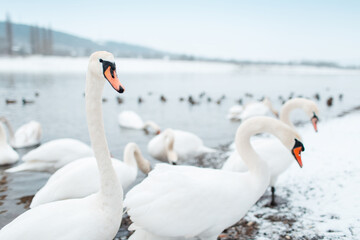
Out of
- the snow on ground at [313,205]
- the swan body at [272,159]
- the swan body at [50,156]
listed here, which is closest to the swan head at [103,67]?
the snow on ground at [313,205]

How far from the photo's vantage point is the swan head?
92.1 inches

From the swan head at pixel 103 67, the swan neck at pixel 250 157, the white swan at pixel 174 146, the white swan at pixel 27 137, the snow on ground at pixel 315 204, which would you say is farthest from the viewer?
the white swan at pixel 27 137

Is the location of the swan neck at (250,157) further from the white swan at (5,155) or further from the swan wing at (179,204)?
the white swan at (5,155)

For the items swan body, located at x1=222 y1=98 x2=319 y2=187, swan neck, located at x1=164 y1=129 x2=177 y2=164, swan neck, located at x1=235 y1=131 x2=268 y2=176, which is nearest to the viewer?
swan neck, located at x1=235 y1=131 x2=268 y2=176

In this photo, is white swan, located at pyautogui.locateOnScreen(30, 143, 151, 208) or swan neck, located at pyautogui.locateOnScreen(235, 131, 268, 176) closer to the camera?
swan neck, located at pyautogui.locateOnScreen(235, 131, 268, 176)

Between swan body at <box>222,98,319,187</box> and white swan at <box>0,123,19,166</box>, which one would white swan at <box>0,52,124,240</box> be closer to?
swan body at <box>222,98,319,187</box>

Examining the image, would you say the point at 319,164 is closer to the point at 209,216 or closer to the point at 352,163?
the point at 352,163

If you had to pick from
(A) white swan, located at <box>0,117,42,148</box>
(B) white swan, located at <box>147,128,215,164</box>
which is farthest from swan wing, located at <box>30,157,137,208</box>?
(A) white swan, located at <box>0,117,42,148</box>

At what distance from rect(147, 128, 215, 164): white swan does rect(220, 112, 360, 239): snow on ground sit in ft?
8.14

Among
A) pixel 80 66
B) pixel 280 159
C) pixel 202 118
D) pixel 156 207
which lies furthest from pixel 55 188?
pixel 80 66

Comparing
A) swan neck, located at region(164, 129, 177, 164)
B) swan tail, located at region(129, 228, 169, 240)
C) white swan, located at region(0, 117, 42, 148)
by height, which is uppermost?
swan tail, located at region(129, 228, 169, 240)

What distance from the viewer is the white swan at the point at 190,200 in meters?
2.76

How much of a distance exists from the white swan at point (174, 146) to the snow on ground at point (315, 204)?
2480 mm

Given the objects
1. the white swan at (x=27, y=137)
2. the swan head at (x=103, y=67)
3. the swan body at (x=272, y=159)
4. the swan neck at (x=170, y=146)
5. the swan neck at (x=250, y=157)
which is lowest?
the white swan at (x=27, y=137)
